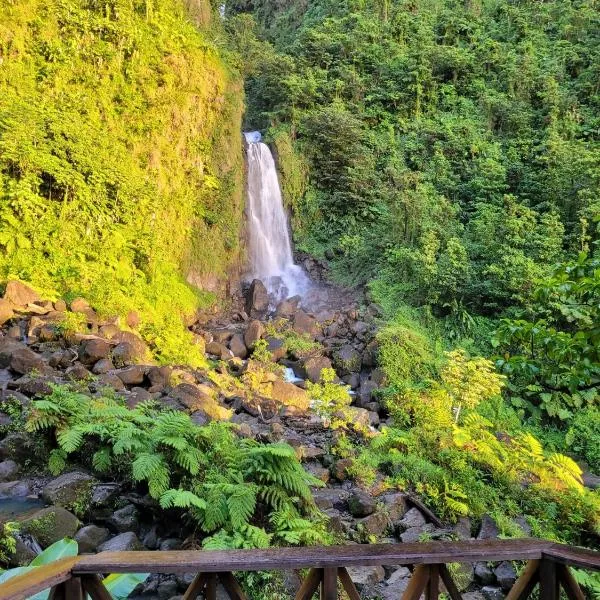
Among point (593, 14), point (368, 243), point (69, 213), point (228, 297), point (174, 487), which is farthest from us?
point (593, 14)

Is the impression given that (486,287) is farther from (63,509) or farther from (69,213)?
(63,509)

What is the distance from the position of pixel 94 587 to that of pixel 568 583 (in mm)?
1960

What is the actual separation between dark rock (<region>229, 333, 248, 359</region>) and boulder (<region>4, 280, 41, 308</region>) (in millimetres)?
5398

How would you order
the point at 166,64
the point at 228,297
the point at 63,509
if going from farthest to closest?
the point at 228,297
the point at 166,64
the point at 63,509

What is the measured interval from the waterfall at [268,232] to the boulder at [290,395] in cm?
755

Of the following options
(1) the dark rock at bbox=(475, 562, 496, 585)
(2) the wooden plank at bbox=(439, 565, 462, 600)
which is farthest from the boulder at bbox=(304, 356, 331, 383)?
(2) the wooden plank at bbox=(439, 565, 462, 600)

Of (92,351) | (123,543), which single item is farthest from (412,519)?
(92,351)

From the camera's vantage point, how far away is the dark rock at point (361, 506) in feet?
22.3

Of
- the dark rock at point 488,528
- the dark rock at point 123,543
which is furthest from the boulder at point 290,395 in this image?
the dark rock at point 123,543

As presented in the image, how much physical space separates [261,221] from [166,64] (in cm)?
703

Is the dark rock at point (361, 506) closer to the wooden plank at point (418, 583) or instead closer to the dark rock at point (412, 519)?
the dark rock at point (412, 519)

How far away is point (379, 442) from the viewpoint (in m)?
9.28

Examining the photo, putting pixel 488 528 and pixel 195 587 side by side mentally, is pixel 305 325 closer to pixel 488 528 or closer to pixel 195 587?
pixel 488 528

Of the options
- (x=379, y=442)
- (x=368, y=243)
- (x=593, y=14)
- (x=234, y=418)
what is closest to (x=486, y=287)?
(x=368, y=243)
